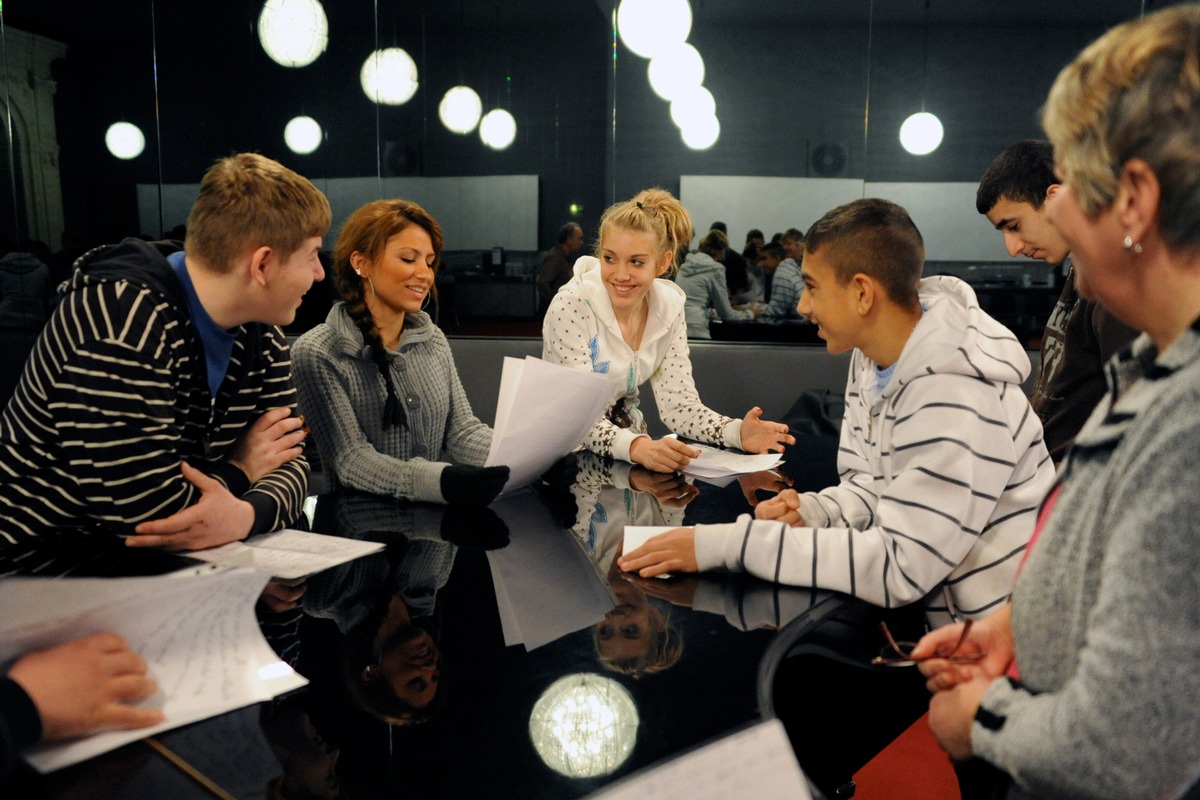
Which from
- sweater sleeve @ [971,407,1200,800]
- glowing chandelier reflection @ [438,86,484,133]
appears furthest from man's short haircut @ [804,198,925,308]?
glowing chandelier reflection @ [438,86,484,133]

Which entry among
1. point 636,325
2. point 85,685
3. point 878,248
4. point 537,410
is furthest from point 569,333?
point 85,685

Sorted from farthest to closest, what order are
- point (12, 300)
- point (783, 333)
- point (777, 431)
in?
point (12, 300), point (783, 333), point (777, 431)

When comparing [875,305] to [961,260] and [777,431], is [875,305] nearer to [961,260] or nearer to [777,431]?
[777,431]

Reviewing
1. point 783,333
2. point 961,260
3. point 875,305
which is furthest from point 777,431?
point 961,260

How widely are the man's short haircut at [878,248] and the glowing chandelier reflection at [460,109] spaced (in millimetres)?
4173

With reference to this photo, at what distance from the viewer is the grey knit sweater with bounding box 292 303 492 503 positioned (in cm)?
163

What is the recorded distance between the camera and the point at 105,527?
128 cm

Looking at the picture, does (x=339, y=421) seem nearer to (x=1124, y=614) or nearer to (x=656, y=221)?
(x=656, y=221)

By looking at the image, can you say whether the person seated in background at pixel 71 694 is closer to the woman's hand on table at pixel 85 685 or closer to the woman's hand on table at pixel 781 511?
the woman's hand on table at pixel 85 685

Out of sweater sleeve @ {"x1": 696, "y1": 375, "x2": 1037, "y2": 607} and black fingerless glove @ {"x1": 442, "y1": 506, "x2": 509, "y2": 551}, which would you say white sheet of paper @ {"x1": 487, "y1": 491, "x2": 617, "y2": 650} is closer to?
black fingerless glove @ {"x1": 442, "y1": 506, "x2": 509, "y2": 551}

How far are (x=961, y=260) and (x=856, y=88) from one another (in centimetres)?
117

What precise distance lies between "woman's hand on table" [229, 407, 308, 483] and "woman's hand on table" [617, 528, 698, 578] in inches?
23.1

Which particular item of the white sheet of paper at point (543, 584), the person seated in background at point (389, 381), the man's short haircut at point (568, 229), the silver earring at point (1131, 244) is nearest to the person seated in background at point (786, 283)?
the man's short haircut at point (568, 229)

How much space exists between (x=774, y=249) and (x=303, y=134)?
279 cm
